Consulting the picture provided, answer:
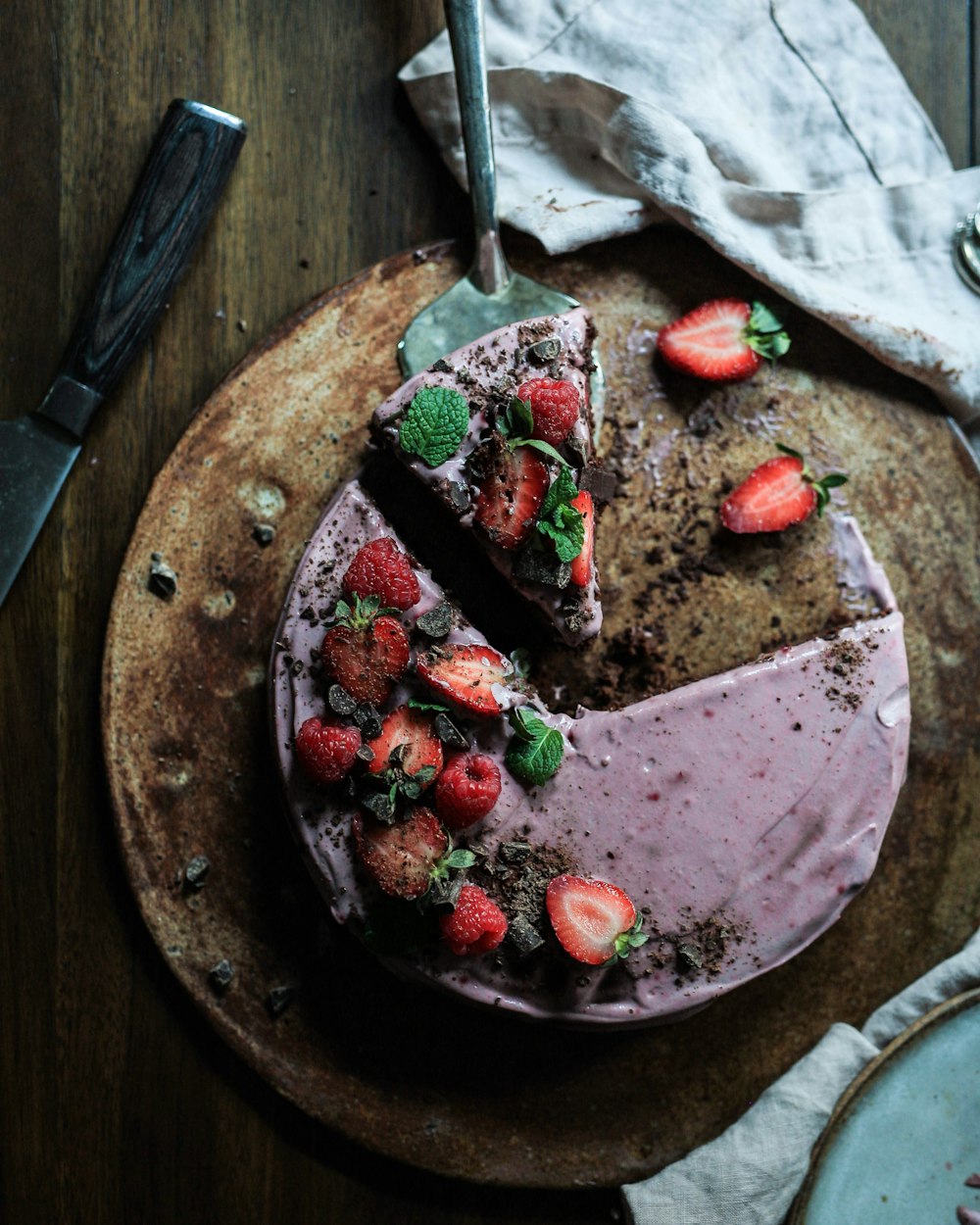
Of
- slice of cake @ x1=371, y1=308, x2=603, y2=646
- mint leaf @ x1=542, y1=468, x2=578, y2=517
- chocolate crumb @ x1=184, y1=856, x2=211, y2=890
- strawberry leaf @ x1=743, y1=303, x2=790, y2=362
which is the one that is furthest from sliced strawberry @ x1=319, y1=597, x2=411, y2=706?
strawberry leaf @ x1=743, y1=303, x2=790, y2=362

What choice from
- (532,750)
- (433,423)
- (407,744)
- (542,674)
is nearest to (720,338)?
(433,423)

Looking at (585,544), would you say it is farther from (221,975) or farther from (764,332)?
(221,975)

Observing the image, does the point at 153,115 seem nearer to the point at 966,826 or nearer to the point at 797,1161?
the point at 966,826

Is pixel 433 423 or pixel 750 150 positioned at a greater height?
pixel 750 150

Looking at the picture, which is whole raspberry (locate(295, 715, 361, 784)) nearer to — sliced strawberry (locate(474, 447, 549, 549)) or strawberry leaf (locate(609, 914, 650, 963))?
sliced strawberry (locate(474, 447, 549, 549))

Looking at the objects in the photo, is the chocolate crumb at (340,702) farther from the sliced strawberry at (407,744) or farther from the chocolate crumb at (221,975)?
the chocolate crumb at (221,975)

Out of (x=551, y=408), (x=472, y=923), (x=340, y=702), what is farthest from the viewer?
(x=551, y=408)

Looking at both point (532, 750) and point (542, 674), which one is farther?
point (542, 674)
